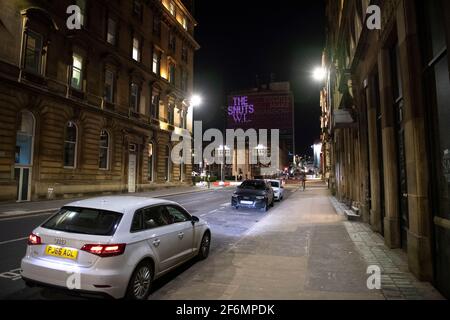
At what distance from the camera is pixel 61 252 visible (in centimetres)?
454

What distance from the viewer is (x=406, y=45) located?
20.7ft

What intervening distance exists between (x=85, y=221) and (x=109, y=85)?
2517 cm

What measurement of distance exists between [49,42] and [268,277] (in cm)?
2196

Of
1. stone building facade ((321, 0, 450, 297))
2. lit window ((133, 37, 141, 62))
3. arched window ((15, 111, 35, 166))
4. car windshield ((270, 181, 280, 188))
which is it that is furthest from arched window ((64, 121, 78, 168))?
stone building facade ((321, 0, 450, 297))

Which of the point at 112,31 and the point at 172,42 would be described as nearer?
the point at 112,31

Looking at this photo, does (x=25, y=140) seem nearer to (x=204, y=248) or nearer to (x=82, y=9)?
(x=82, y=9)

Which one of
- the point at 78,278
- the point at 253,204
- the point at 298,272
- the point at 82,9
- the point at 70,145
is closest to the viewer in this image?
the point at 78,278

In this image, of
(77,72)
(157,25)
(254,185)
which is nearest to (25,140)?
(77,72)

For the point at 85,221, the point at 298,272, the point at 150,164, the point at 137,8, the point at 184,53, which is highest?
the point at 137,8

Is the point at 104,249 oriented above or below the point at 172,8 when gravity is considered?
below

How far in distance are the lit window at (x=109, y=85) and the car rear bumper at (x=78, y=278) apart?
24.7 m

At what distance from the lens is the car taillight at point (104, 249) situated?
4348 millimetres

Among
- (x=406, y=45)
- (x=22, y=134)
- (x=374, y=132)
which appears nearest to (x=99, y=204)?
(x=406, y=45)
